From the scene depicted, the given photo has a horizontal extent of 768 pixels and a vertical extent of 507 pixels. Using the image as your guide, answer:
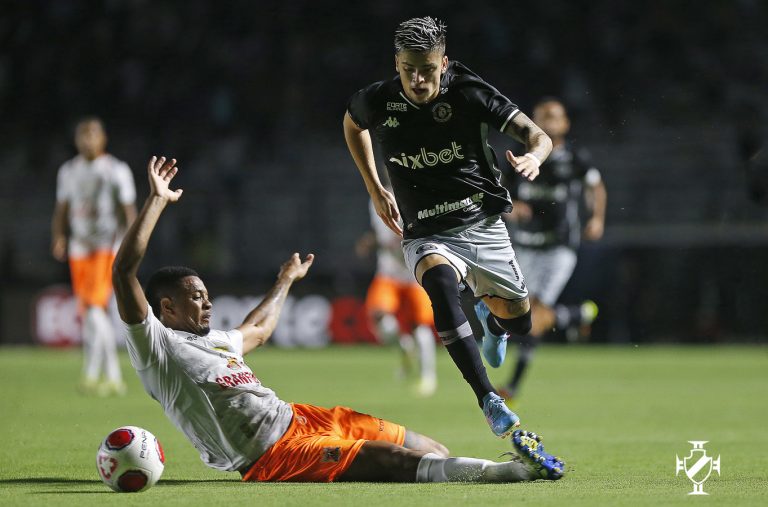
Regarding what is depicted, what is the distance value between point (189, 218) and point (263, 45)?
17.1ft

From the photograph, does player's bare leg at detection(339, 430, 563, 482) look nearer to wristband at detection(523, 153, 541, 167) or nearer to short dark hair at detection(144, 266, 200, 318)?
short dark hair at detection(144, 266, 200, 318)

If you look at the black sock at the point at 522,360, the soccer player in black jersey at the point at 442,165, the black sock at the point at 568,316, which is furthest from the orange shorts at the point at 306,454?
the black sock at the point at 568,316

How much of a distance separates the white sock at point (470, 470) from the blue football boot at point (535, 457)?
78 mm

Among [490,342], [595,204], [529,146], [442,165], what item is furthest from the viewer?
[595,204]

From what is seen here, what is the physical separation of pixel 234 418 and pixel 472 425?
3.60 meters

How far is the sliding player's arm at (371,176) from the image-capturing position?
6.38 meters

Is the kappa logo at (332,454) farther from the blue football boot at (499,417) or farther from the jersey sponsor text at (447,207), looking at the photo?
the jersey sponsor text at (447,207)

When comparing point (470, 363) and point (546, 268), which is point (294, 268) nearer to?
point (470, 363)

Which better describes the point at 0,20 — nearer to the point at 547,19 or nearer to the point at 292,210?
the point at 292,210

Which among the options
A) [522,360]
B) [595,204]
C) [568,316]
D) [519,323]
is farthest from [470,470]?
[568,316]

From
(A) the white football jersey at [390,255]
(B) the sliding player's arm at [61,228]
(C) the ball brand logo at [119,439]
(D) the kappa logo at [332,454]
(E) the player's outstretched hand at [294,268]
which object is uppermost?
(B) the sliding player's arm at [61,228]

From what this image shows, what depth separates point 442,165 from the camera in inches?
243

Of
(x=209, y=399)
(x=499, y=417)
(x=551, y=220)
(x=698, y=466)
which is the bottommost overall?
(x=698, y=466)

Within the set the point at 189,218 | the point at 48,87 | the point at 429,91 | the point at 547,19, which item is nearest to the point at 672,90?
the point at 547,19
